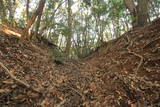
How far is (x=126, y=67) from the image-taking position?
561 centimetres

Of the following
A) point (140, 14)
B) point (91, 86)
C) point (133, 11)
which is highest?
point (133, 11)

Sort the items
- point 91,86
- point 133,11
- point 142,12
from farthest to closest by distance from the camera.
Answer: point 133,11
point 142,12
point 91,86

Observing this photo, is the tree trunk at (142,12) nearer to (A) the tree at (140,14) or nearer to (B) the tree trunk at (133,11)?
(A) the tree at (140,14)

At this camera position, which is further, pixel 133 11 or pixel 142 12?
pixel 133 11

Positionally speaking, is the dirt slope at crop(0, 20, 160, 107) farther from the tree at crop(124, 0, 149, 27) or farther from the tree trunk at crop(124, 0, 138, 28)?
the tree trunk at crop(124, 0, 138, 28)

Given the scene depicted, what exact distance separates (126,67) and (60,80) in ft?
6.89

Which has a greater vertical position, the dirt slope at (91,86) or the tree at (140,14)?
the tree at (140,14)

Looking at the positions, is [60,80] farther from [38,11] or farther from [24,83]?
[38,11]

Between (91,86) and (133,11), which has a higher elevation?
(133,11)

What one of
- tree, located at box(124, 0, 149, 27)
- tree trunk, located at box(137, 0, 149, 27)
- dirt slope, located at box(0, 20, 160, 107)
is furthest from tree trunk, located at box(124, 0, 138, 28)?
dirt slope, located at box(0, 20, 160, 107)

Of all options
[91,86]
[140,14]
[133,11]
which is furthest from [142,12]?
[91,86]

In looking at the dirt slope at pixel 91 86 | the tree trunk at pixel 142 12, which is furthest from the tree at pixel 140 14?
the dirt slope at pixel 91 86

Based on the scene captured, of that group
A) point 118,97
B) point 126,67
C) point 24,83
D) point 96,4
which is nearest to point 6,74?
point 24,83

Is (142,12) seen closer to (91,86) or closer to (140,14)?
(140,14)
